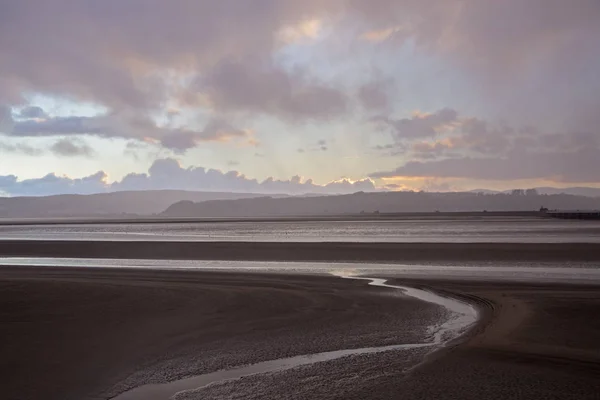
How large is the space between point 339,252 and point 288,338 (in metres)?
25.4

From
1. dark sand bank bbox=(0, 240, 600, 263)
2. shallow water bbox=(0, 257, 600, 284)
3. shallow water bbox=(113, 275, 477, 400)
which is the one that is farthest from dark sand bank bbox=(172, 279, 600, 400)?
dark sand bank bbox=(0, 240, 600, 263)

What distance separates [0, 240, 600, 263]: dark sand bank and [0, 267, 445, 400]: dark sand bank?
41.3 ft

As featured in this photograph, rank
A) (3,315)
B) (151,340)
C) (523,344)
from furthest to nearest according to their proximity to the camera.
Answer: (3,315), (151,340), (523,344)

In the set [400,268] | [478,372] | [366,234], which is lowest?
[400,268]

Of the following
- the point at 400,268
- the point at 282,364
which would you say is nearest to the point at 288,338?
the point at 282,364

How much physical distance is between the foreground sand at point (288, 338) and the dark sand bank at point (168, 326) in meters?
0.04

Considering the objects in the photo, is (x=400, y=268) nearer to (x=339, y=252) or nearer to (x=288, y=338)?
(x=339, y=252)

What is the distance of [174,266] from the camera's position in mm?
29953

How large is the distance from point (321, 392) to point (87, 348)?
5.89 metres

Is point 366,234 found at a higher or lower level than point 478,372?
lower

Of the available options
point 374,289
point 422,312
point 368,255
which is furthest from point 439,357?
point 368,255

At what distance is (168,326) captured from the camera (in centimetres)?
1388

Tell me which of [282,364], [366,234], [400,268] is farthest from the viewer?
[366,234]

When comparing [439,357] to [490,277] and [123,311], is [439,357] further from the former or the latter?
[490,277]
